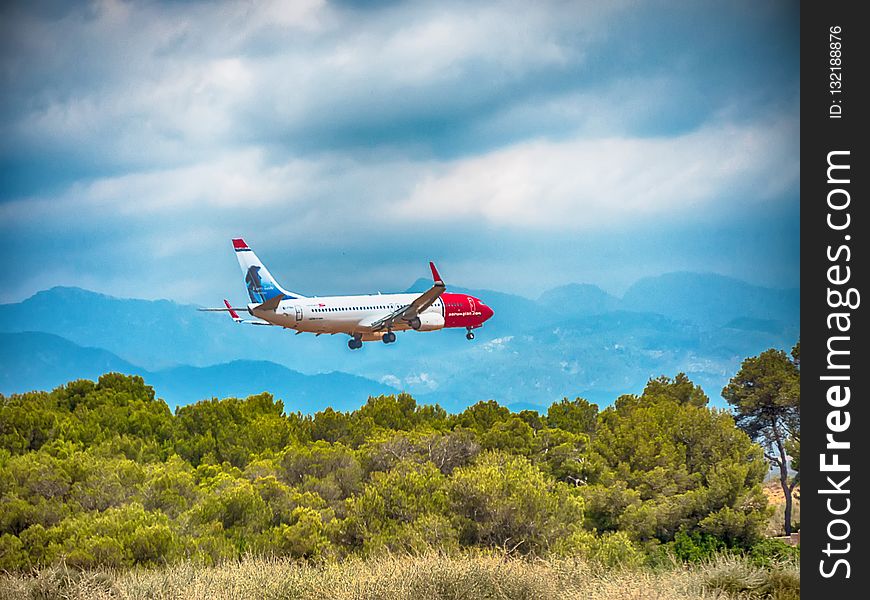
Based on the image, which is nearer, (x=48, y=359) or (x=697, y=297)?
(x=48, y=359)

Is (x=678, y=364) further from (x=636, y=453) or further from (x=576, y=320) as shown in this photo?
(x=636, y=453)

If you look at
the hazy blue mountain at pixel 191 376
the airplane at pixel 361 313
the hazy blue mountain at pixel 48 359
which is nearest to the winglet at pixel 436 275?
the airplane at pixel 361 313

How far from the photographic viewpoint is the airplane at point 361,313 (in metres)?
21.0

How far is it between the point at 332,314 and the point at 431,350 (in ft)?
113

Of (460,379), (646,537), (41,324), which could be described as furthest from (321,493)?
(460,379)

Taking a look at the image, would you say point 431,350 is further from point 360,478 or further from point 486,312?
point 486,312

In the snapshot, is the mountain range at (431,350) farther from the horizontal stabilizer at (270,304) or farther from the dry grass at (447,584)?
the dry grass at (447,584)

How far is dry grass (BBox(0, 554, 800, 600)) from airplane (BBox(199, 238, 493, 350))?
6.34 metres

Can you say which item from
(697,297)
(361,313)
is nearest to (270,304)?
(361,313)

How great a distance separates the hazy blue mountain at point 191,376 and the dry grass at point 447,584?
73.3 feet

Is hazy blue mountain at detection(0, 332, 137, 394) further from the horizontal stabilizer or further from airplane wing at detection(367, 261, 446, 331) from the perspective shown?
airplane wing at detection(367, 261, 446, 331)

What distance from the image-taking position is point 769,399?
36.2 meters

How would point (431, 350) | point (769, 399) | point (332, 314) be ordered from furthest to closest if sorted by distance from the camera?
1. point (431, 350)
2. point (769, 399)
3. point (332, 314)

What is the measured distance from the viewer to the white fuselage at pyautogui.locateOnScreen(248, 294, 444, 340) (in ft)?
69.5
